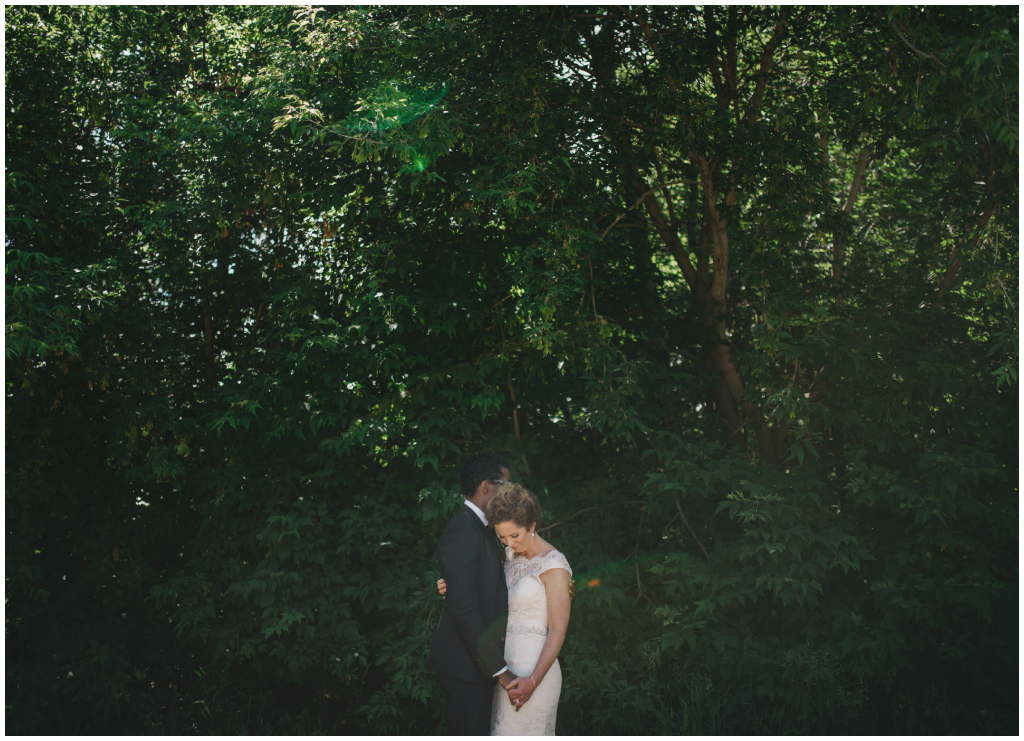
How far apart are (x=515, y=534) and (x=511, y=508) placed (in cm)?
14

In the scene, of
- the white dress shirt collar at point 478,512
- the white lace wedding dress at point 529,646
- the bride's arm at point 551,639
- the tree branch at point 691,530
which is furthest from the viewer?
the tree branch at point 691,530

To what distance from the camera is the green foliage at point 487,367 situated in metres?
5.77

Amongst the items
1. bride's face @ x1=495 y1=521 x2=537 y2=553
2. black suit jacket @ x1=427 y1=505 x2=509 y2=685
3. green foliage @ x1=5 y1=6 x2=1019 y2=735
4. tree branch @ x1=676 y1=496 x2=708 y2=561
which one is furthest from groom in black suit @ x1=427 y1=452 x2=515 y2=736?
tree branch @ x1=676 y1=496 x2=708 y2=561

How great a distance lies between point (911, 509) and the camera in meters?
5.99

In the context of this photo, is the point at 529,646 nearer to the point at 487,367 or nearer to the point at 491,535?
the point at 491,535

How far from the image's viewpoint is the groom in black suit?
334 cm

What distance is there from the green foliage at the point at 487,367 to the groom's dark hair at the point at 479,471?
1.83 metres

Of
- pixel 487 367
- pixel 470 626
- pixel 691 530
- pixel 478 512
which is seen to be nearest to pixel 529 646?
pixel 470 626

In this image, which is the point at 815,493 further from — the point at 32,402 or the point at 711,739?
the point at 32,402

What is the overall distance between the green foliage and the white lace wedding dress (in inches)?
89.9

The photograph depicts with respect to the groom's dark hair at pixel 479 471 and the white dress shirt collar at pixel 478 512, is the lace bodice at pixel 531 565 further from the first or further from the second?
the groom's dark hair at pixel 479 471

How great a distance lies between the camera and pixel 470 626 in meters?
3.31

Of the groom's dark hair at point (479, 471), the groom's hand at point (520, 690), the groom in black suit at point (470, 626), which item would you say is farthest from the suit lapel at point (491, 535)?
the groom's hand at point (520, 690)

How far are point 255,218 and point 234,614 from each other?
3766mm
